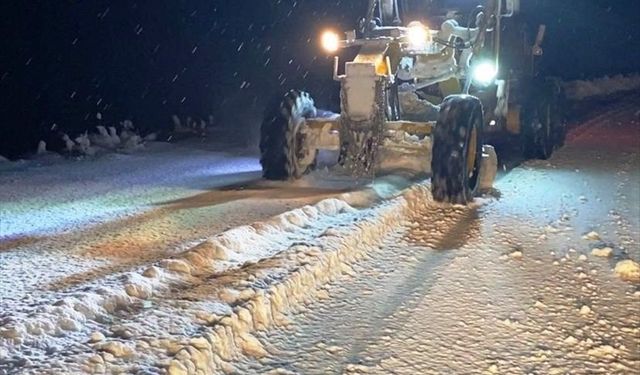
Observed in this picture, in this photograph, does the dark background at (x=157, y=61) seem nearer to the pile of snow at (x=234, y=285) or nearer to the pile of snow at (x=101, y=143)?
the pile of snow at (x=101, y=143)

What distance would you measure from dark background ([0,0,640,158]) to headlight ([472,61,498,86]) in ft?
8.97

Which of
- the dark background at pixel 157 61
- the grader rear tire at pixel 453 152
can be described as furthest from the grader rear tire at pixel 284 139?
the dark background at pixel 157 61

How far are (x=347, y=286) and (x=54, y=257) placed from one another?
2.46 metres

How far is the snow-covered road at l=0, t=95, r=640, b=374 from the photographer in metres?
4.07

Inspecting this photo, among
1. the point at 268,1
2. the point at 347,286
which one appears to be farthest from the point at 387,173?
the point at 268,1

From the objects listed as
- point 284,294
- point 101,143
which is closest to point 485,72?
point 284,294

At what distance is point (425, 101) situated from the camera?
34.7 feet

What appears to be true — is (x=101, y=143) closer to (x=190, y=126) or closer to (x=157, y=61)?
(x=190, y=126)

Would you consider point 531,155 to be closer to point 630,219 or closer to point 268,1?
point 630,219

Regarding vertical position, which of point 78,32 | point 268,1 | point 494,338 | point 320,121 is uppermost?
point 268,1

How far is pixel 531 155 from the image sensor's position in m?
11.9

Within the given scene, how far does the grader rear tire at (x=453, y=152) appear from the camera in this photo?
7.71 meters

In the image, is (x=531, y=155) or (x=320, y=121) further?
(x=531, y=155)

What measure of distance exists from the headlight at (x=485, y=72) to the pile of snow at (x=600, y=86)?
15.9 metres
